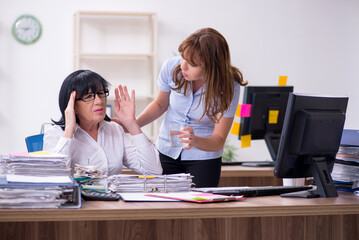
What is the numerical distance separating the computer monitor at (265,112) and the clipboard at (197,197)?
59.8 inches

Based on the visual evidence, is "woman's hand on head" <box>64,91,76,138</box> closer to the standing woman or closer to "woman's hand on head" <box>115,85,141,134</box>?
"woman's hand on head" <box>115,85,141,134</box>

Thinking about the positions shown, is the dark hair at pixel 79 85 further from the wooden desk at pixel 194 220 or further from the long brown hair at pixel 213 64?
the wooden desk at pixel 194 220

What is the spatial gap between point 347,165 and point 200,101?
0.70 m

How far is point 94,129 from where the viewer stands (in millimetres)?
2229

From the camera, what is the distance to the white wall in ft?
16.3

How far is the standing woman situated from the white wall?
2775mm

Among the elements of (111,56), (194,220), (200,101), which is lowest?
(194,220)

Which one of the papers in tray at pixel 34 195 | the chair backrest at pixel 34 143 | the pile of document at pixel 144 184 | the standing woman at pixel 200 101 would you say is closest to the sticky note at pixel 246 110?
the standing woman at pixel 200 101

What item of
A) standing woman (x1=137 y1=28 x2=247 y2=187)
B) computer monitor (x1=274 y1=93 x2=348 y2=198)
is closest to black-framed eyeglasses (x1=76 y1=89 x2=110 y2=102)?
standing woman (x1=137 y1=28 x2=247 y2=187)

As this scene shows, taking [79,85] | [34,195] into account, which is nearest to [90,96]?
[79,85]

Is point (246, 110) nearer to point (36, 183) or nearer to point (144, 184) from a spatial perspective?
point (144, 184)

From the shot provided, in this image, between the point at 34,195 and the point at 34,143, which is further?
the point at 34,143

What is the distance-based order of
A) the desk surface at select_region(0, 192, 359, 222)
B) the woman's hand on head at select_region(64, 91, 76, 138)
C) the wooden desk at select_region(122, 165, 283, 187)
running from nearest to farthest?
the desk surface at select_region(0, 192, 359, 222), the woman's hand on head at select_region(64, 91, 76, 138), the wooden desk at select_region(122, 165, 283, 187)

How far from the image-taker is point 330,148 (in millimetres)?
1952
